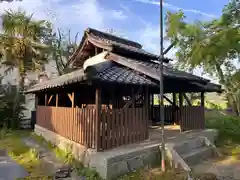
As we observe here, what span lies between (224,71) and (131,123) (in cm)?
1613

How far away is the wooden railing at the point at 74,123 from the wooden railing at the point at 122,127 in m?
0.35

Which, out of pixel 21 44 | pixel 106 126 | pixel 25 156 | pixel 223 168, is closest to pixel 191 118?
pixel 223 168

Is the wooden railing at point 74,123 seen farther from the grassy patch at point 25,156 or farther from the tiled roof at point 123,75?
the grassy patch at point 25,156

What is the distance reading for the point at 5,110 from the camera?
13266 mm

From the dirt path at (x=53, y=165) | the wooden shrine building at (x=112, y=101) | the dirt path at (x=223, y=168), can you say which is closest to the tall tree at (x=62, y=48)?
the wooden shrine building at (x=112, y=101)

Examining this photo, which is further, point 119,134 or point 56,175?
point 119,134

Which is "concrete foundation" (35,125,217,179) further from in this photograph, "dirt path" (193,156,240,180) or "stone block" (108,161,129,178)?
"dirt path" (193,156,240,180)

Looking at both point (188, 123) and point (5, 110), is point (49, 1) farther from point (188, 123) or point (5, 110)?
point (188, 123)

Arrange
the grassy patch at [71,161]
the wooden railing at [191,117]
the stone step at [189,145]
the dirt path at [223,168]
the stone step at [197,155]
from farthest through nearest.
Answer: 1. the wooden railing at [191,117]
2. the stone step at [189,145]
3. the stone step at [197,155]
4. the dirt path at [223,168]
5. the grassy patch at [71,161]

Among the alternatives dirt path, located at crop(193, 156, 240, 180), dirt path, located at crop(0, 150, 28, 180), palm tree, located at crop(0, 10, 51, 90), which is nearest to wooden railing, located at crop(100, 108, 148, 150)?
dirt path, located at crop(193, 156, 240, 180)

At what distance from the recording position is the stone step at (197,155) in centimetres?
643

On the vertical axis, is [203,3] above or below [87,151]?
above

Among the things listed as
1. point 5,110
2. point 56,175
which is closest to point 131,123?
point 56,175

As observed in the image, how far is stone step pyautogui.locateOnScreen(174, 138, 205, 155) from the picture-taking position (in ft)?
21.4
